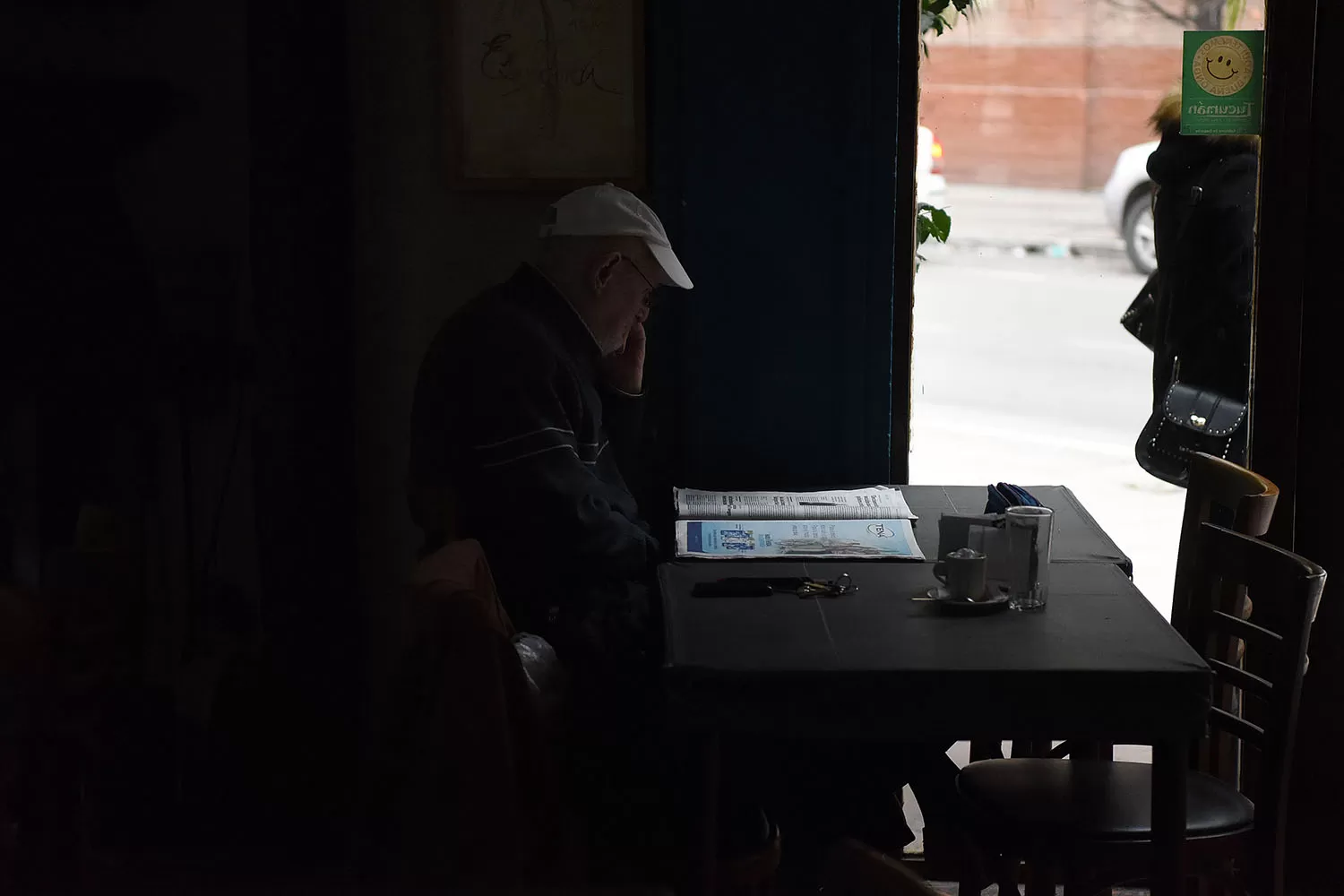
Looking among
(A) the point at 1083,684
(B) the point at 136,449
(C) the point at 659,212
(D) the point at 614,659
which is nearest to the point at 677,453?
(C) the point at 659,212

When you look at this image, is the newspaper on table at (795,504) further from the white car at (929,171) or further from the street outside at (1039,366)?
the white car at (929,171)

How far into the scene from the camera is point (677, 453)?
321 centimetres

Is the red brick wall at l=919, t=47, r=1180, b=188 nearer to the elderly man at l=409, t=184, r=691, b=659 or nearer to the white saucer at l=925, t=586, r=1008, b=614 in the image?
the elderly man at l=409, t=184, r=691, b=659

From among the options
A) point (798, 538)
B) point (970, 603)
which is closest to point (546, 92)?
point (798, 538)

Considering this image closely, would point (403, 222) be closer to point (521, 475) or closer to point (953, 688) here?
point (521, 475)

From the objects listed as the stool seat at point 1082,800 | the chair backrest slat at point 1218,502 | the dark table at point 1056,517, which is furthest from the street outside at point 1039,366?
the stool seat at point 1082,800

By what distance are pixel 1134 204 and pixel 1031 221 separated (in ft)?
0.75

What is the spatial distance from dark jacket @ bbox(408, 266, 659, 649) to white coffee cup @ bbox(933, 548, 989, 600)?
1.88ft

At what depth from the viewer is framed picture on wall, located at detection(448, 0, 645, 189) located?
10.3 ft

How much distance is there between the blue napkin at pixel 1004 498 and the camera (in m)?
2.60

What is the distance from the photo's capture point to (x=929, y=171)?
3.24m

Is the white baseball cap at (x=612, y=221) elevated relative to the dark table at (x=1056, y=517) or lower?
elevated

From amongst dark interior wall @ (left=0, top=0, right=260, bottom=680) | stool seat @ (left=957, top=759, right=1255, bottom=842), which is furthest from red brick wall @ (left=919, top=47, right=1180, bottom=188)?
dark interior wall @ (left=0, top=0, right=260, bottom=680)

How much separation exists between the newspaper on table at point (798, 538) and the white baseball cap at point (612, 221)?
1.56 ft
